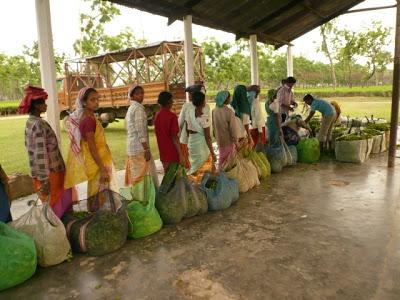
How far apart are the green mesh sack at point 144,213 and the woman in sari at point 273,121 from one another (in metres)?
3.21

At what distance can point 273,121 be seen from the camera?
6.39m

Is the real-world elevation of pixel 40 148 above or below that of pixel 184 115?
below

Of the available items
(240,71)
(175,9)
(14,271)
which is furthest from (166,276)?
(240,71)

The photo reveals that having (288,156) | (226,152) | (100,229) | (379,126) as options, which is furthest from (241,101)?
(379,126)

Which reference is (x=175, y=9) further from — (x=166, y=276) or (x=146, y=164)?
(x=166, y=276)

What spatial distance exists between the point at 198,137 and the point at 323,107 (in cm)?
333

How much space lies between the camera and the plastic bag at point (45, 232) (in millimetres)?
3066

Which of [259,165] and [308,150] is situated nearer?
[259,165]

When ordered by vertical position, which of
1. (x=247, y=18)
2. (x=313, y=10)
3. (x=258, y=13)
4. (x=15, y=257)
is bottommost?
(x=15, y=257)

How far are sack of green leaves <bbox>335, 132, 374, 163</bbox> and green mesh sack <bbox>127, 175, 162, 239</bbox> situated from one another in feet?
14.8

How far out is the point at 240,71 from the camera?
98.3ft

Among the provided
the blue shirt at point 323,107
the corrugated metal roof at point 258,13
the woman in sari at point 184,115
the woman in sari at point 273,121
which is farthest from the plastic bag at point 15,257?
the blue shirt at point 323,107

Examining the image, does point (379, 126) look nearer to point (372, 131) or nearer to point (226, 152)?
point (372, 131)

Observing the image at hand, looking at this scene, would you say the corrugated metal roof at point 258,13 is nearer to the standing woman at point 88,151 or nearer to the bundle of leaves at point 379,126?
the standing woman at point 88,151
